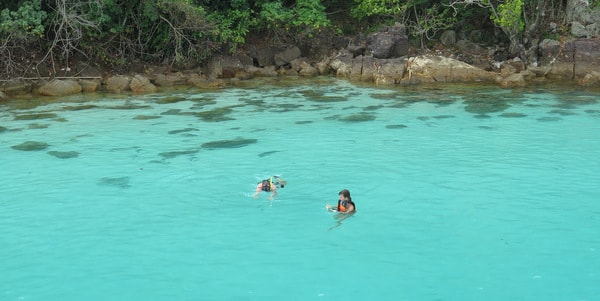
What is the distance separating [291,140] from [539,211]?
507 cm

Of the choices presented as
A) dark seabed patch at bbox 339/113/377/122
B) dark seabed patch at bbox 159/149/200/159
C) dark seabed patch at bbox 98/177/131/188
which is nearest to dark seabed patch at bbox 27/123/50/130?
dark seabed patch at bbox 159/149/200/159

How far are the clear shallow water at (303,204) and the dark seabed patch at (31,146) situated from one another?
0.09 metres

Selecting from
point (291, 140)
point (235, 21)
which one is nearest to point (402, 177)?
point (291, 140)

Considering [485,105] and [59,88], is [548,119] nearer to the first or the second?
[485,105]

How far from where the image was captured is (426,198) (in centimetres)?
884

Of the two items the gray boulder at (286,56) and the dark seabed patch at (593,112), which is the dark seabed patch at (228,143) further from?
the gray boulder at (286,56)

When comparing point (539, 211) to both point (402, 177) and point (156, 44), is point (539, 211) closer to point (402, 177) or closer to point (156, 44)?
point (402, 177)

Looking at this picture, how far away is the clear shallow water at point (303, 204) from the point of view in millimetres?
6500

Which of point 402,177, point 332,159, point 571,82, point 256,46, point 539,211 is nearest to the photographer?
point 539,211

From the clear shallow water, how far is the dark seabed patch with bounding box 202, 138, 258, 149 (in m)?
0.04

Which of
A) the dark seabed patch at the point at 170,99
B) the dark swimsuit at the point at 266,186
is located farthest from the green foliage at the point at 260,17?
the dark swimsuit at the point at 266,186

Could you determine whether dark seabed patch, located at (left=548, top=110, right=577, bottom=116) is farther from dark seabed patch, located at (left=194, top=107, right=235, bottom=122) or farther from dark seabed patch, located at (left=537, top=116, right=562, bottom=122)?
dark seabed patch, located at (left=194, top=107, right=235, bottom=122)

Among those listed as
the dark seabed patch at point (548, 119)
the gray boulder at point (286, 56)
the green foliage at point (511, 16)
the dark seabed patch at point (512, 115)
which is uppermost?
the green foliage at point (511, 16)

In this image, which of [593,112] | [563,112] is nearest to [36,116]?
[563,112]
